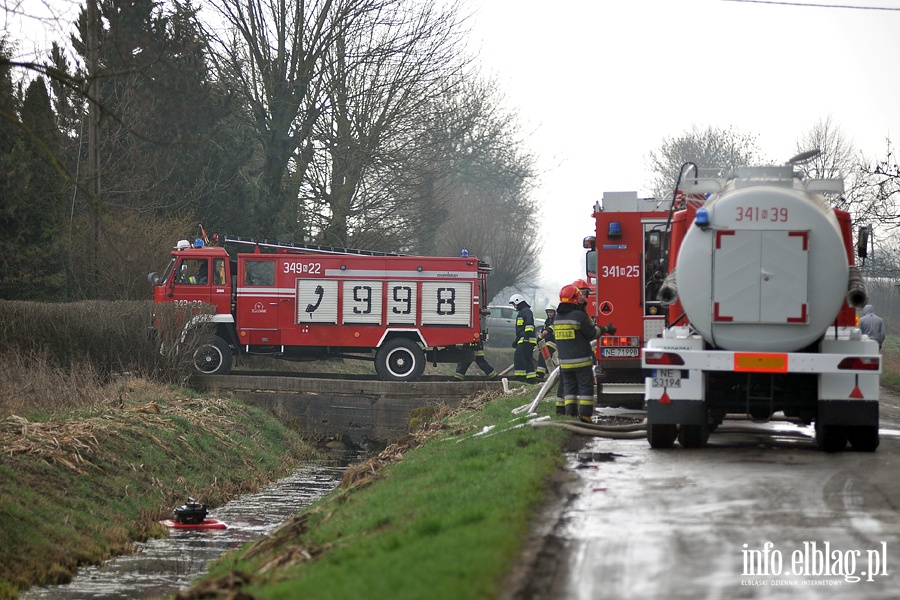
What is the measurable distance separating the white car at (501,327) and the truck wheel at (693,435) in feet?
129

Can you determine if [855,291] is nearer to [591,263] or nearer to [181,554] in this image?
A: [591,263]

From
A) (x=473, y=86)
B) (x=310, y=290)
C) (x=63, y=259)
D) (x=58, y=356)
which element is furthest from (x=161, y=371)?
(x=473, y=86)

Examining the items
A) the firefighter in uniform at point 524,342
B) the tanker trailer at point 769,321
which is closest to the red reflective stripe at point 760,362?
the tanker trailer at point 769,321

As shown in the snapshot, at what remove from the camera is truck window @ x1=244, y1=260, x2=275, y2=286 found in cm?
2625

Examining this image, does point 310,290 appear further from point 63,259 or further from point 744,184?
point 744,184

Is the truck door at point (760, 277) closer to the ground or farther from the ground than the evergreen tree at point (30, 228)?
closer to the ground

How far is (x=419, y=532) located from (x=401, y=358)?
63.0 feet

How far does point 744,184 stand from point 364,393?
13.8 metres

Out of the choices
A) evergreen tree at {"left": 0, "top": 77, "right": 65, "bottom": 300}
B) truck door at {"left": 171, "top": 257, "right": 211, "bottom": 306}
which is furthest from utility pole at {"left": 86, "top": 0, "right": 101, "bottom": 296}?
truck door at {"left": 171, "top": 257, "right": 211, "bottom": 306}

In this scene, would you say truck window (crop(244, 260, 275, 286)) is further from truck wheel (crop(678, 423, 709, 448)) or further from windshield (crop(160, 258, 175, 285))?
truck wheel (crop(678, 423, 709, 448))

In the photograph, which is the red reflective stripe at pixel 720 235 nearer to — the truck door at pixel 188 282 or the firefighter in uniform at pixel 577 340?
the firefighter in uniform at pixel 577 340

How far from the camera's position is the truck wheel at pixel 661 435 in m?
11.7

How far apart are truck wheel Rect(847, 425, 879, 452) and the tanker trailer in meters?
0.01

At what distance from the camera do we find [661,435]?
11.8m
